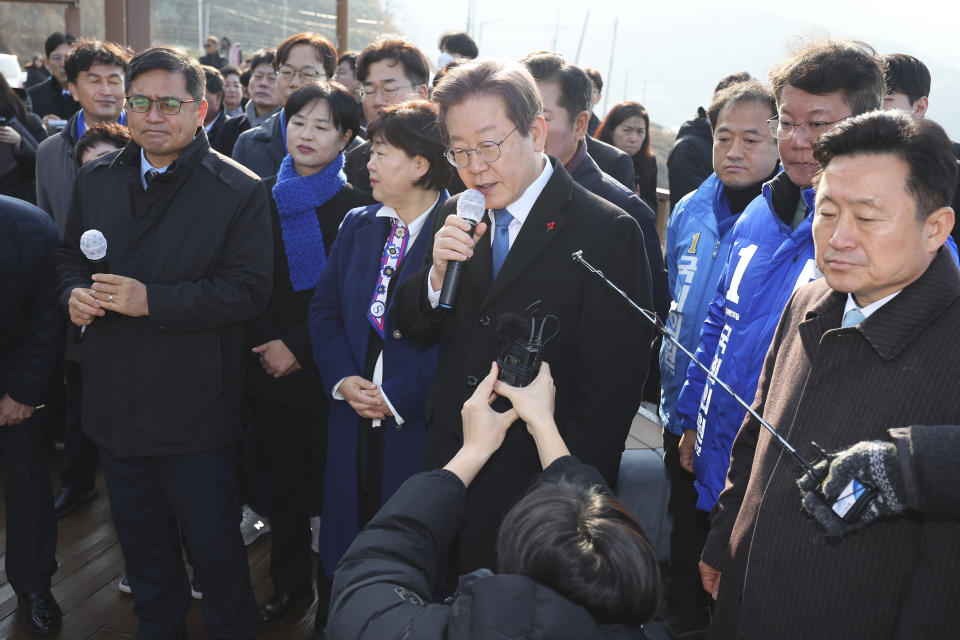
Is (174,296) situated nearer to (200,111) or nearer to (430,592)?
(200,111)

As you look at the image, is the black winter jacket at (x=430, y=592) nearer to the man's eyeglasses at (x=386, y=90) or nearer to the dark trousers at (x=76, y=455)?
the man's eyeglasses at (x=386, y=90)

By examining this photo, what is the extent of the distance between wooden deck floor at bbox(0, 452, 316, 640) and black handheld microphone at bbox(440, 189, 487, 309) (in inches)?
64.0

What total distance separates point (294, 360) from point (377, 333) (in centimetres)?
45

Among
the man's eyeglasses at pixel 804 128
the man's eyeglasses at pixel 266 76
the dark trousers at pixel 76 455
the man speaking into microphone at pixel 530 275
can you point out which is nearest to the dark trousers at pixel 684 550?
the man speaking into microphone at pixel 530 275

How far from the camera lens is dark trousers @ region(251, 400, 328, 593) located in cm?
291

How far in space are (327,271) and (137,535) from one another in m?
1.08

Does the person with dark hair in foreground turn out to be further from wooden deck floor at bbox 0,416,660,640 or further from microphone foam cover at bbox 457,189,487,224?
wooden deck floor at bbox 0,416,660,640

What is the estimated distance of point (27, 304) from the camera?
8.88ft

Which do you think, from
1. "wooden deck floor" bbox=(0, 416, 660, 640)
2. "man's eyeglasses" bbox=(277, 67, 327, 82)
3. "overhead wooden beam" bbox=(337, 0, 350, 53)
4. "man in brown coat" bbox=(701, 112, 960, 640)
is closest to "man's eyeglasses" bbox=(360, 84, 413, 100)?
"man's eyeglasses" bbox=(277, 67, 327, 82)

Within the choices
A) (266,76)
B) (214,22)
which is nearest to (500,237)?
(266,76)

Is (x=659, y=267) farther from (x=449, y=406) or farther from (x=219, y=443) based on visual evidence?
(x=219, y=443)

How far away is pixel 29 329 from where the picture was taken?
271 cm

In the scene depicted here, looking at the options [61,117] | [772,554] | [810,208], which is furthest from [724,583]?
[61,117]

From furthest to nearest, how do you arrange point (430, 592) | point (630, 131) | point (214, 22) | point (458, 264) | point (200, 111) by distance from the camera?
1. point (214, 22)
2. point (630, 131)
3. point (200, 111)
4. point (458, 264)
5. point (430, 592)
